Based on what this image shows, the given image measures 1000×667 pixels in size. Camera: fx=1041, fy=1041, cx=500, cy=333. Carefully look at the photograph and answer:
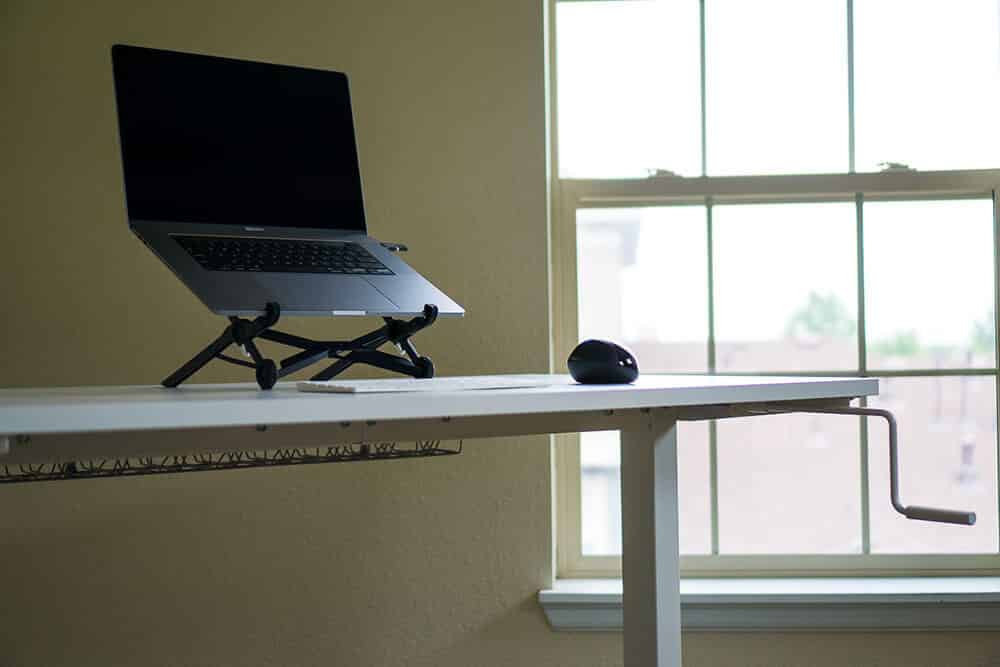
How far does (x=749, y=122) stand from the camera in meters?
2.42

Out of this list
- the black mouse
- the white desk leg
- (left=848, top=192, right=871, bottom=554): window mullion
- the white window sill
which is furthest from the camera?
(left=848, top=192, right=871, bottom=554): window mullion

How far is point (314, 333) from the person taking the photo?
2268mm

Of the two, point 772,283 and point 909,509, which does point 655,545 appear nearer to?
point 909,509

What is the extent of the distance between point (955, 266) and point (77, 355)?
1983 mm

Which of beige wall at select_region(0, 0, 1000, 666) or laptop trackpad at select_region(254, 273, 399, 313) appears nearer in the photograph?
laptop trackpad at select_region(254, 273, 399, 313)

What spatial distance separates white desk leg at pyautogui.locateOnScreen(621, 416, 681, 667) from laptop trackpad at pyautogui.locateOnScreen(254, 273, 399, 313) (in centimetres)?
43

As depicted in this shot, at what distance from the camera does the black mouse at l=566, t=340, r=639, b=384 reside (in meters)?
1.39

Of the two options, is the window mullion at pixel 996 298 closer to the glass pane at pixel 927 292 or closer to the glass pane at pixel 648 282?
the glass pane at pixel 927 292

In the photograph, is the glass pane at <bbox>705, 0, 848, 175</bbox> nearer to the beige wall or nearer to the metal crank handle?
the beige wall

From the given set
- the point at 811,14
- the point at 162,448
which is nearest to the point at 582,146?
the point at 811,14

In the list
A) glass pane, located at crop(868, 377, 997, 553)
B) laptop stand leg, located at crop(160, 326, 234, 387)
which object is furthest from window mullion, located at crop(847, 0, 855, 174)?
laptop stand leg, located at crop(160, 326, 234, 387)

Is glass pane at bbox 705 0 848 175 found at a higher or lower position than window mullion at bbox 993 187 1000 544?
higher

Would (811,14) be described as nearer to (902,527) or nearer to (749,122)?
(749,122)

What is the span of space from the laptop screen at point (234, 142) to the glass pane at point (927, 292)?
4.38 feet
